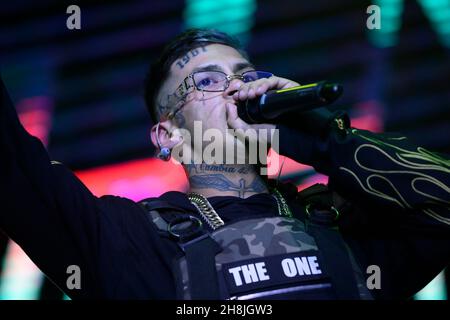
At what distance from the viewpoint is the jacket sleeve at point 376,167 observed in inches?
48.9

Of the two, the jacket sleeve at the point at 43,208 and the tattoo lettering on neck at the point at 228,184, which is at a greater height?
the tattoo lettering on neck at the point at 228,184

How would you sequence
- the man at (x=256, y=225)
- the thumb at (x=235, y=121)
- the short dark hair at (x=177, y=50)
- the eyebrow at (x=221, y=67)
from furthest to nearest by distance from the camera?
the short dark hair at (x=177, y=50), the eyebrow at (x=221, y=67), the thumb at (x=235, y=121), the man at (x=256, y=225)

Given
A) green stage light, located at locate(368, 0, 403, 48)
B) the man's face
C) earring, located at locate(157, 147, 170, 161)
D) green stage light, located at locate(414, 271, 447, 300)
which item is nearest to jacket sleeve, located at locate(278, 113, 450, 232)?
the man's face

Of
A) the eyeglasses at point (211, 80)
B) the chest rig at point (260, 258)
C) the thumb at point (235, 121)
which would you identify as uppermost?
the eyeglasses at point (211, 80)

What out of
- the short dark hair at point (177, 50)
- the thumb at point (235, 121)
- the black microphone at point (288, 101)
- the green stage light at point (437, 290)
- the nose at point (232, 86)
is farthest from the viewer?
the green stage light at point (437, 290)

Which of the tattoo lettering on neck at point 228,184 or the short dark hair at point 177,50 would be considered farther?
the short dark hair at point 177,50

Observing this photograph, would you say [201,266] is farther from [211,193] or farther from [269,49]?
[269,49]

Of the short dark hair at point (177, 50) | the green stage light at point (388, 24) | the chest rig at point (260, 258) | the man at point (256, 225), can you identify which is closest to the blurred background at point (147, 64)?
the green stage light at point (388, 24)

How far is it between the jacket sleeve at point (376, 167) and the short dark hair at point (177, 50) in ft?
1.70

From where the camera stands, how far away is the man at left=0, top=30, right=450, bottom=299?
3.81 ft

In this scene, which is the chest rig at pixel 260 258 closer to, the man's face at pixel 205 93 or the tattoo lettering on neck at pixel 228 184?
the tattoo lettering on neck at pixel 228 184

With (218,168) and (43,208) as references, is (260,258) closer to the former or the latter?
(218,168)

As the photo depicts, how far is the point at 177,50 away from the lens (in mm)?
1711

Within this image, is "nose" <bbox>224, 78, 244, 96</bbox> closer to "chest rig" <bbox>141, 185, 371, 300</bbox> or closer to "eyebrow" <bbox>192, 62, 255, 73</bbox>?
"eyebrow" <bbox>192, 62, 255, 73</bbox>
